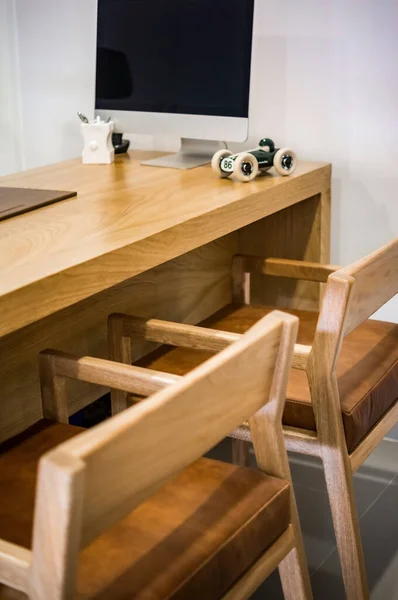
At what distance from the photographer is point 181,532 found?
1.03 metres

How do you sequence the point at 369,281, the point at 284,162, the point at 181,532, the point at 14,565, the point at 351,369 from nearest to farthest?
the point at 14,565, the point at 181,532, the point at 369,281, the point at 351,369, the point at 284,162

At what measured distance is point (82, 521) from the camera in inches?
29.5

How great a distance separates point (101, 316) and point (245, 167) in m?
0.48

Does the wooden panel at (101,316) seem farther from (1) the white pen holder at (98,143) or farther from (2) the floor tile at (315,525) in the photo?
(2) the floor tile at (315,525)

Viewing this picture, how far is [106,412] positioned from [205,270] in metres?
0.51

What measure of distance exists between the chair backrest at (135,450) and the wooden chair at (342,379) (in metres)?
0.30

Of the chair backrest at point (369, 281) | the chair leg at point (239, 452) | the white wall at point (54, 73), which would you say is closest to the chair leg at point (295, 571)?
the chair backrest at point (369, 281)

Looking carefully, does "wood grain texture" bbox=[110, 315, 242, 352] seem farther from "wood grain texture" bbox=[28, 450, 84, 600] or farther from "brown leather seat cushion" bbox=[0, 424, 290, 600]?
"wood grain texture" bbox=[28, 450, 84, 600]

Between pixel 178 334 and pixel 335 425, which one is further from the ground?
pixel 178 334

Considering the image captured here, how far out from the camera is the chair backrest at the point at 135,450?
2.32ft

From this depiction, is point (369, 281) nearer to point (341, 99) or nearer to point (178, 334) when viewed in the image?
point (178, 334)

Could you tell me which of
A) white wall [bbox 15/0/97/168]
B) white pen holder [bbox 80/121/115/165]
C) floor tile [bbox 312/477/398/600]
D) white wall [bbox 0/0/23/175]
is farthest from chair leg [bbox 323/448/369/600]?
white wall [bbox 0/0/23/175]

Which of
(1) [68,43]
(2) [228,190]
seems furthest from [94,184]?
(1) [68,43]

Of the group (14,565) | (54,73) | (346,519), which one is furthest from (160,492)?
(54,73)
